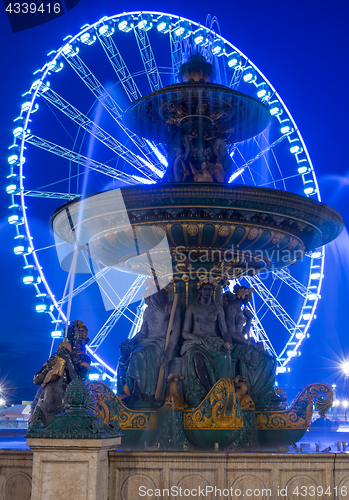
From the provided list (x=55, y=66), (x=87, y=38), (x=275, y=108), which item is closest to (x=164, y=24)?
(x=87, y=38)

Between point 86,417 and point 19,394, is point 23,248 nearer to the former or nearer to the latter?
point 19,394

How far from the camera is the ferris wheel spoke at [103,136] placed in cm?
1563

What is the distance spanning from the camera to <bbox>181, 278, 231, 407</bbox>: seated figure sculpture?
8.22 meters

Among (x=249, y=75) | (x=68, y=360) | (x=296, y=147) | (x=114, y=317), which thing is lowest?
(x=68, y=360)

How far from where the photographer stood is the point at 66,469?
492cm

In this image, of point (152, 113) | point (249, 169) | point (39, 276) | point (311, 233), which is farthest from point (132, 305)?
point (311, 233)

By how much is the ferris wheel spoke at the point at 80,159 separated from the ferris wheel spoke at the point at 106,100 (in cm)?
72

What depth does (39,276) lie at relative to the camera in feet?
51.6

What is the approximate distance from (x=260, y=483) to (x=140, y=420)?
9.88 feet

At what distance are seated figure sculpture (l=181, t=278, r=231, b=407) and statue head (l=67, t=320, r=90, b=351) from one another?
157 centimetres

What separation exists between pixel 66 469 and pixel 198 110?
6.89 meters

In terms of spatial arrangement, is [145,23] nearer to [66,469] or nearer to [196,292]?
[196,292]

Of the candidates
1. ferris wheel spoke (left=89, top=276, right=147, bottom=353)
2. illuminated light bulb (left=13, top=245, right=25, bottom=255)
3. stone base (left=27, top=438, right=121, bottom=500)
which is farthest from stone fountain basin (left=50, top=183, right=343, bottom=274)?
illuminated light bulb (left=13, top=245, right=25, bottom=255)

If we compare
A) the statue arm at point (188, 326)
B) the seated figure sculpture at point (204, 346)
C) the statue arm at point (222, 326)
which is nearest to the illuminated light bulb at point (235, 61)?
the seated figure sculpture at point (204, 346)
